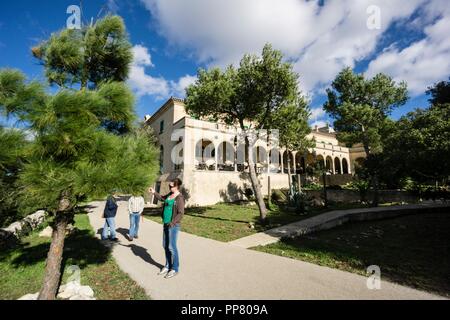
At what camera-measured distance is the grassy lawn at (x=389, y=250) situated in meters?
4.67

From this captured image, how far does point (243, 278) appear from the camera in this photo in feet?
14.6

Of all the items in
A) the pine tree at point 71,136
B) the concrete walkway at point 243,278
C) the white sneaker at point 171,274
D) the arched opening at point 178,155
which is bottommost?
the concrete walkway at point 243,278

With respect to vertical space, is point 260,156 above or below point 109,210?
above

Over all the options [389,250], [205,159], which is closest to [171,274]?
[389,250]

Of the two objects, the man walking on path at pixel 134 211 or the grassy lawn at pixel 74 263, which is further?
the man walking on path at pixel 134 211

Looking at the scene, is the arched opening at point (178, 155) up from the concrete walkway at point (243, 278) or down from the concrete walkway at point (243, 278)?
up

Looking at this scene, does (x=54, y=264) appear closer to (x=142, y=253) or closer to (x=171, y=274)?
(x=171, y=274)

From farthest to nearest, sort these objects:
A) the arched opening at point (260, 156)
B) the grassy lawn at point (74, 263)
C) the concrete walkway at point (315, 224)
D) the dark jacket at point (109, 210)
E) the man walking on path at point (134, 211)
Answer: the arched opening at point (260, 156), the man walking on path at point (134, 211), the concrete walkway at point (315, 224), the dark jacket at point (109, 210), the grassy lawn at point (74, 263)

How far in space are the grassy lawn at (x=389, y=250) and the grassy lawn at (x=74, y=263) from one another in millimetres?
3887

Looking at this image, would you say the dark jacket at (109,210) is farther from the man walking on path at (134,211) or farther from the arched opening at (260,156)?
the arched opening at (260,156)

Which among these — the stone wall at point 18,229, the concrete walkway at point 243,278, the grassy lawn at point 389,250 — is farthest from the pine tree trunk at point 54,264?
the stone wall at point 18,229

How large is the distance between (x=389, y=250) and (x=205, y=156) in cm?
1793

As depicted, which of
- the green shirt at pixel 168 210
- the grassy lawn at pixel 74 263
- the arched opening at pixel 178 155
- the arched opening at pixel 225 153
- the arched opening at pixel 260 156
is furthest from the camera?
the arched opening at pixel 260 156

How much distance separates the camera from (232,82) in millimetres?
12055
